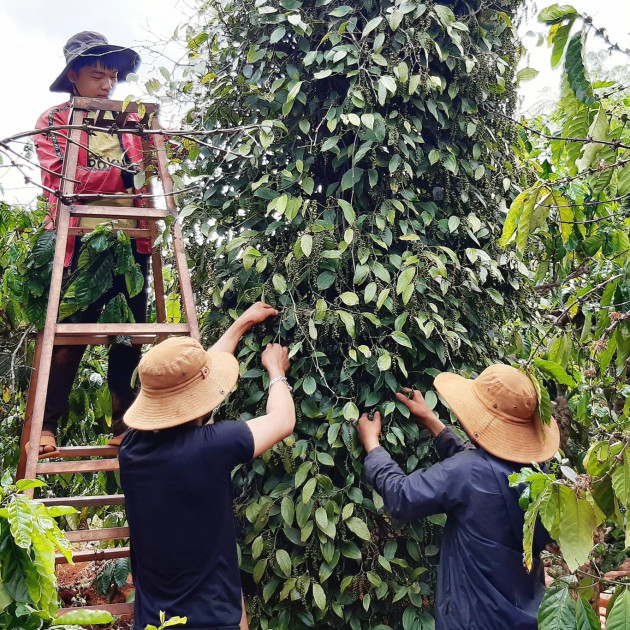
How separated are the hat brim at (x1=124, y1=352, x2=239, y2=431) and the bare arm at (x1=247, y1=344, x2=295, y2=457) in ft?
0.46

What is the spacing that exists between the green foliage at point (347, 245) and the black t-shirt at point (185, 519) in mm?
310

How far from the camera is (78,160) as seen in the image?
275 cm

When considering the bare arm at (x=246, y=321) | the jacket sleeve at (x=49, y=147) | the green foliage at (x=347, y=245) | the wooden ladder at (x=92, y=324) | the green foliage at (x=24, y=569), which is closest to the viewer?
the green foliage at (x=24, y=569)

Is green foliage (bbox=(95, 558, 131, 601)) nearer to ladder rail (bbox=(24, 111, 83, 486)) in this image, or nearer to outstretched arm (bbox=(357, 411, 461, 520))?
ladder rail (bbox=(24, 111, 83, 486))

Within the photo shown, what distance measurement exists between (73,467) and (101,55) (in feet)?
5.10

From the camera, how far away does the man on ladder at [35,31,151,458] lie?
8.71ft

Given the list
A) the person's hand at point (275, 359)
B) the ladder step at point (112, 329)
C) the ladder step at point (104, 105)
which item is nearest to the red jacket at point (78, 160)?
the ladder step at point (104, 105)

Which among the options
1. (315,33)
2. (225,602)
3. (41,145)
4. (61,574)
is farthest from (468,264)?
(61,574)

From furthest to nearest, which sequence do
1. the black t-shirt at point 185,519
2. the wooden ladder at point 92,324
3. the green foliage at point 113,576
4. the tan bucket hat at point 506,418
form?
the green foliage at point 113,576, the wooden ladder at point 92,324, the tan bucket hat at point 506,418, the black t-shirt at point 185,519

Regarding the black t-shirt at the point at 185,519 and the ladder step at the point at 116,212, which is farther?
the ladder step at the point at 116,212

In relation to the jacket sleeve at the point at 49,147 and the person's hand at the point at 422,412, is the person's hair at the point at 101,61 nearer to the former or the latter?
the jacket sleeve at the point at 49,147

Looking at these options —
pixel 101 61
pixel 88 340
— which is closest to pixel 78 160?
pixel 101 61

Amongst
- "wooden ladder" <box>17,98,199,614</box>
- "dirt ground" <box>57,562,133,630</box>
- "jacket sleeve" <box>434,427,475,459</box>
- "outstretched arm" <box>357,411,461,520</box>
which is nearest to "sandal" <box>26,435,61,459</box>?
"wooden ladder" <box>17,98,199,614</box>

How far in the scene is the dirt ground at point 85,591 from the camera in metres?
3.10
